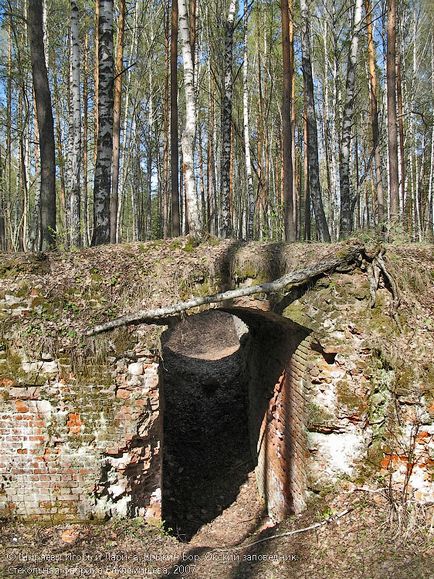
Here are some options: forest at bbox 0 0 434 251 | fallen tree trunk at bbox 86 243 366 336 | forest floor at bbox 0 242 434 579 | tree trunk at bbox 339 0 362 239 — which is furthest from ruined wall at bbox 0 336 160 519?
tree trunk at bbox 339 0 362 239

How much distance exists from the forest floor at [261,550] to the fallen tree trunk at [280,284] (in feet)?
7.75

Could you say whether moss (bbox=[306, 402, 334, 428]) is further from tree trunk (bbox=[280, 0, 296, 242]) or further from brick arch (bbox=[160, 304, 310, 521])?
tree trunk (bbox=[280, 0, 296, 242])

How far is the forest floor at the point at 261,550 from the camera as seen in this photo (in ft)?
13.8

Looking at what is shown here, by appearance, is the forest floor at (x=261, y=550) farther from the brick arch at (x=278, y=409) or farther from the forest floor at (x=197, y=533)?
the brick arch at (x=278, y=409)

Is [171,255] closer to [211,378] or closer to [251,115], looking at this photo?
[211,378]

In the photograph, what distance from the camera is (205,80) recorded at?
19.8m

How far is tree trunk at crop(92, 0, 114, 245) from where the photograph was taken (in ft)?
25.2

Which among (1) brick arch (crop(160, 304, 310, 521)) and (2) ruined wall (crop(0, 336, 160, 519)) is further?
(1) brick arch (crop(160, 304, 310, 521))

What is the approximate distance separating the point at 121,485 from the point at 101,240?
412 centimetres

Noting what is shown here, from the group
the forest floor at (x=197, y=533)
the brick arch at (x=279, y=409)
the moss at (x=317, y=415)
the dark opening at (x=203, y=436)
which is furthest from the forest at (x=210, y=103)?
the dark opening at (x=203, y=436)

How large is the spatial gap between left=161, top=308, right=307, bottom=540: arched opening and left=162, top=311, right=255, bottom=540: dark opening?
0.02m

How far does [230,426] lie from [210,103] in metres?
14.3

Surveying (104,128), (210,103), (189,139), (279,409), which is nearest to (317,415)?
(279,409)

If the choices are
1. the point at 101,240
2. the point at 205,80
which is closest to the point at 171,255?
the point at 101,240
